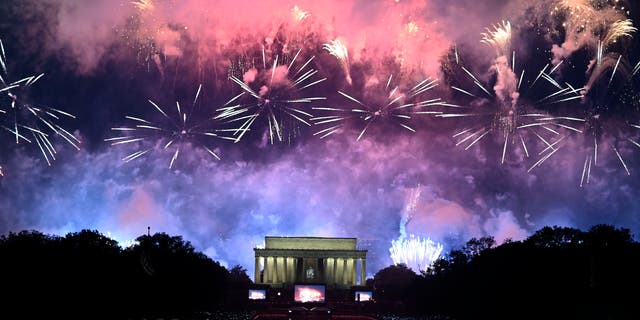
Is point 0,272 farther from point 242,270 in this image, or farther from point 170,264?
point 242,270

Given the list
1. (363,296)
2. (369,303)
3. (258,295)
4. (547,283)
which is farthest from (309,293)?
(547,283)

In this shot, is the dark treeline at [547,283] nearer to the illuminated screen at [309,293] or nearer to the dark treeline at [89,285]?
the illuminated screen at [309,293]

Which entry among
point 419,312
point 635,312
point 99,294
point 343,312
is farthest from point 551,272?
point 99,294

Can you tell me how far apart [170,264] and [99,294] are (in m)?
34.5

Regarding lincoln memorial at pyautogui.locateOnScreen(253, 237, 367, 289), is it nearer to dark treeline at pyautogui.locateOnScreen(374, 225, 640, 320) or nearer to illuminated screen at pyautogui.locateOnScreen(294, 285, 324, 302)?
dark treeline at pyautogui.locateOnScreen(374, 225, 640, 320)

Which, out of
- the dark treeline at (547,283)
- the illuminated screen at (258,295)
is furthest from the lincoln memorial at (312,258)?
the illuminated screen at (258,295)

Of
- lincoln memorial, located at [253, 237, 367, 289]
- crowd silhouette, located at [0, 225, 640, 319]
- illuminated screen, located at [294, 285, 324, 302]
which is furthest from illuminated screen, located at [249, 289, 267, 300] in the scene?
lincoln memorial, located at [253, 237, 367, 289]

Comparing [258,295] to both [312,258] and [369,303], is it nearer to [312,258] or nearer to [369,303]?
[369,303]

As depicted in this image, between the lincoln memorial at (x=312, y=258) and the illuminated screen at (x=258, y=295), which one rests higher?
the lincoln memorial at (x=312, y=258)

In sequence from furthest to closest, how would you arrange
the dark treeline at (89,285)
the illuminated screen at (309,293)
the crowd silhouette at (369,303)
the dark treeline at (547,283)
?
the illuminated screen at (309,293) < the dark treeline at (547,283) < the crowd silhouette at (369,303) < the dark treeline at (89,285)

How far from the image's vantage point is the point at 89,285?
175 ft

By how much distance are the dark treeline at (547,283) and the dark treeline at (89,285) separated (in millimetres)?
27411

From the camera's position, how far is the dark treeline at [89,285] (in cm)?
4653

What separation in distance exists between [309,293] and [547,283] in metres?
34.1
